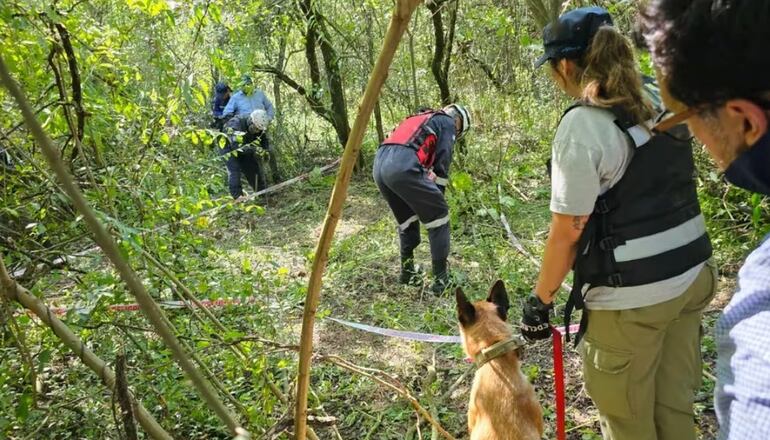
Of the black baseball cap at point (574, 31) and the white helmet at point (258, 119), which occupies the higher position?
the white helmet at point (258, 119)

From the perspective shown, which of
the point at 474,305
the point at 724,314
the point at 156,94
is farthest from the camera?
the point at 156,94

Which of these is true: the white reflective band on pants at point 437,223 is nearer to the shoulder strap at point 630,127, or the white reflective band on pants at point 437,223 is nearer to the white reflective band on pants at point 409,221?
the white reflective band on pants at point 409,221

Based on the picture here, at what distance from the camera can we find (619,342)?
1.88 m

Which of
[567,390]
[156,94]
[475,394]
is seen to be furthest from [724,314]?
[156,94]

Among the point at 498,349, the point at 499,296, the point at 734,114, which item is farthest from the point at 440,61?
the point at 734,114

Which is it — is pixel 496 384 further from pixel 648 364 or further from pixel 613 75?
pixel 613 75

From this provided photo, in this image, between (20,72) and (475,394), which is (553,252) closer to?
(475,394)

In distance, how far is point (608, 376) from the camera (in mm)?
1926

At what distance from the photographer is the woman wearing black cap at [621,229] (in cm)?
176

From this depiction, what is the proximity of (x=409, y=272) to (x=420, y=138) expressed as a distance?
1.32 metres

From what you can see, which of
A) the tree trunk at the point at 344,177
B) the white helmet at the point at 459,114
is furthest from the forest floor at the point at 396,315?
the tree trunk at the point at 344,177

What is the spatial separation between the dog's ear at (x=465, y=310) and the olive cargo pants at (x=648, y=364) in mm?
622

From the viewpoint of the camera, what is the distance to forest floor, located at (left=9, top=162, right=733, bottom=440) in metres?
3.02

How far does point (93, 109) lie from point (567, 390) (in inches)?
121
